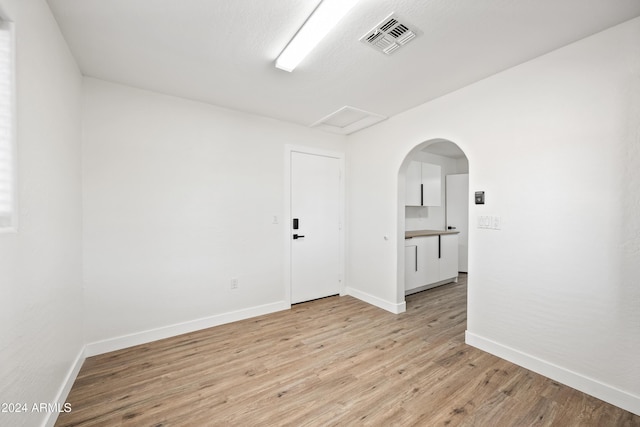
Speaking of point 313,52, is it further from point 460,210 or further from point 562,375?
point 460,210

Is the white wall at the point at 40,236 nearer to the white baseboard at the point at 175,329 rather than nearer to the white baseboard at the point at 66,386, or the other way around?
the white baseboard at the point at 66,386

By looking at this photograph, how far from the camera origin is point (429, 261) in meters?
4.18

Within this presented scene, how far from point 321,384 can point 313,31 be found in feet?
8.59

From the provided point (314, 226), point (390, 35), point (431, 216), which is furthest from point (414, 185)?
point (390, 35)

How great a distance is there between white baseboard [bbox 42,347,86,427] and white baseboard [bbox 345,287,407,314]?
10.4 ft

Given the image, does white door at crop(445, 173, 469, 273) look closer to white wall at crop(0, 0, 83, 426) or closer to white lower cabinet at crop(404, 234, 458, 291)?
white lower cabinet at crop(404, 234, 458, 291)

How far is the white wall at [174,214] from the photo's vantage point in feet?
8.00

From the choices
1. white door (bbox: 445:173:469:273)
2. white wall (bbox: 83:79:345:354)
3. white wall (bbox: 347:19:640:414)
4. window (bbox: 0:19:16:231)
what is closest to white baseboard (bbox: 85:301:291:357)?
white wall (bbox: 83:79:345:354)

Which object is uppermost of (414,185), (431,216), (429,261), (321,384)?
(414,185)

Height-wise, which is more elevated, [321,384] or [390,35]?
[390,35]

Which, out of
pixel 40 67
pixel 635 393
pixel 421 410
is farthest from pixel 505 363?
pixel 40 67

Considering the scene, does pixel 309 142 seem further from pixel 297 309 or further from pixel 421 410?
pixel 421 410

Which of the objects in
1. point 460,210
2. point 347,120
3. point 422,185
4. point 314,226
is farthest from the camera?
point 460,210

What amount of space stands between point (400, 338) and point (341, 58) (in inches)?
109
